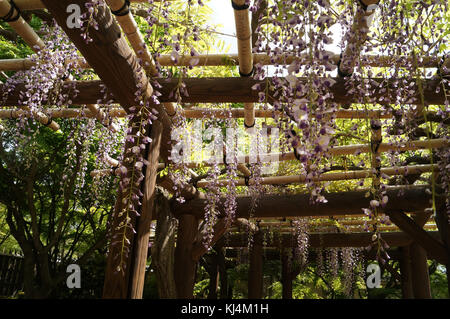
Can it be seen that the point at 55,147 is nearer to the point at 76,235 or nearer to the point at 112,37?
the point at 76,235

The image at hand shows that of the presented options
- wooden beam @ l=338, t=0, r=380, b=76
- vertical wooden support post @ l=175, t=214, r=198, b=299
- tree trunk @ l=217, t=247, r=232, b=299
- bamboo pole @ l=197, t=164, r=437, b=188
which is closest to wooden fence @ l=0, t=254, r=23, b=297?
tree trunk @ l=217, t=247, r=232, b=299

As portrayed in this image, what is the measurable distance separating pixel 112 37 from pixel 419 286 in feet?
18.5

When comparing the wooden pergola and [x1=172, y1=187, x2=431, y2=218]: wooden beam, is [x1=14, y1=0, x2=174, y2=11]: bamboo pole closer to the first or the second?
the wooden pergola

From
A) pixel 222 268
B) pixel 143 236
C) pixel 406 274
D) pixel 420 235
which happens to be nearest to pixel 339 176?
pixel 420 235

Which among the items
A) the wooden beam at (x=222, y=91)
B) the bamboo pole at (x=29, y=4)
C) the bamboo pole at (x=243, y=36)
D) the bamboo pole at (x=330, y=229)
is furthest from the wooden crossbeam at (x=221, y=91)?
the bamboo pole at (x=330, y=229)

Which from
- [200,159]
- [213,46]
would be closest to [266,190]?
[200,159]

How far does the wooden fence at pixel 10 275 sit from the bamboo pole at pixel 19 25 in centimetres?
790

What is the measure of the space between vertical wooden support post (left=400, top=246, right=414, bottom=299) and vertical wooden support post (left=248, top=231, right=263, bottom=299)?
2.55 metres

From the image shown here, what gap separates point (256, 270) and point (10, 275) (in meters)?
6.09

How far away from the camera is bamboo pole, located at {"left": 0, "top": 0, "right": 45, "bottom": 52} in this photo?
2.06 m

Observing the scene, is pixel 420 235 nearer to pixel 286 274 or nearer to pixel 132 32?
pixel 132 32

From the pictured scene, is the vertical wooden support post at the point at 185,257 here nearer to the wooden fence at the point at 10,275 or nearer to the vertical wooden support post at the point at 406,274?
the vertical wooden support post at the point at 406,274

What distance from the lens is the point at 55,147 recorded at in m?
6.44

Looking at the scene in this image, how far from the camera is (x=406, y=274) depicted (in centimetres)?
700
